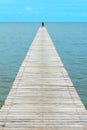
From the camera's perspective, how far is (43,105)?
32.5ft

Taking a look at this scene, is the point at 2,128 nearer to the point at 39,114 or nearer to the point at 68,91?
the point at 39,114

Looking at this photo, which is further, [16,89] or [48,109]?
[16,89]

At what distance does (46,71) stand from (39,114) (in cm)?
641

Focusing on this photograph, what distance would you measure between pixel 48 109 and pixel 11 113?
1070 mm

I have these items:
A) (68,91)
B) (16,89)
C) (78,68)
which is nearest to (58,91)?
(68,91)

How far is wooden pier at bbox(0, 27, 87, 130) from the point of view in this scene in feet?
27.3

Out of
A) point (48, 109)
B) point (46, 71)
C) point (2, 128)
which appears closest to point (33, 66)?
point (46, 71)

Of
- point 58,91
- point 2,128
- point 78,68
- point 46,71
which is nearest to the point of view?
point 2,128

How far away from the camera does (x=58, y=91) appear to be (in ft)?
38.1

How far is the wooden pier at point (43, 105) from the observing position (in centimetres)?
833

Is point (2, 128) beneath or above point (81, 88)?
above

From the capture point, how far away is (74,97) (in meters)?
10.8

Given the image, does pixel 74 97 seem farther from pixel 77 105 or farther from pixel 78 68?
pixel 78 68

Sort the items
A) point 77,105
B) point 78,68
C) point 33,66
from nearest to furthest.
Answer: point 77,105, point 33,66, point 78,68
